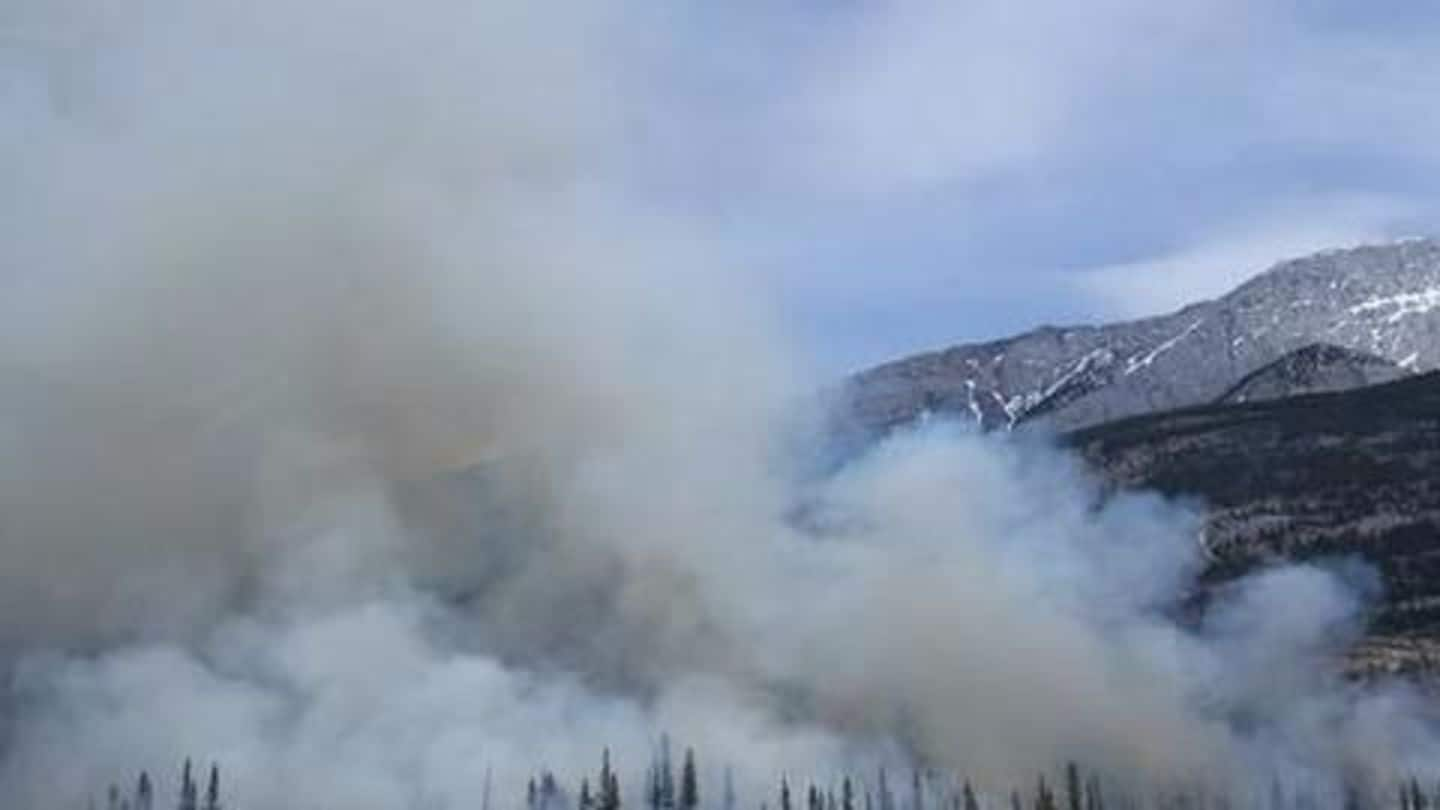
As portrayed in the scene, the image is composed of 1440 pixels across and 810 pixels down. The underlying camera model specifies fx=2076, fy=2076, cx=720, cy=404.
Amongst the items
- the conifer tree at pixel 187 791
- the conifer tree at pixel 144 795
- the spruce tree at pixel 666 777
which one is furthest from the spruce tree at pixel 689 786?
the conifer tree at pixel 144 795

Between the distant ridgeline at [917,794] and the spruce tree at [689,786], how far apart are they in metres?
0.11

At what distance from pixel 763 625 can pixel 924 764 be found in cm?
Result: 1929

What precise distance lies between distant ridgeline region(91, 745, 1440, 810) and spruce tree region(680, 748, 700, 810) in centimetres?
11

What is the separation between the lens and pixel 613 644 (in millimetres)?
194875

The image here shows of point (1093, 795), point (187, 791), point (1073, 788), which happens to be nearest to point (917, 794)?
point (1093, 795)

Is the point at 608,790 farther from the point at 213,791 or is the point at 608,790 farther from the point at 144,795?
the point at 144,795

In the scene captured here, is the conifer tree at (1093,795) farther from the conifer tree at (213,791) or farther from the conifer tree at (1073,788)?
the conifer tree at (213,791)

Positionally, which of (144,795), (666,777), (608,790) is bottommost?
(608,790)

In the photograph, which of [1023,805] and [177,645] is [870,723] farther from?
[177,645]

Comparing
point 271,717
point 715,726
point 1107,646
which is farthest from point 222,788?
point 1107,646

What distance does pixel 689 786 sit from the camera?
154m

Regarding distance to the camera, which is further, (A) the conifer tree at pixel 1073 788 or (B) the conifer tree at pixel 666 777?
(A) the conifer tree at pixel 1073 788

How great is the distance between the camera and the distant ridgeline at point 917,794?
155 m

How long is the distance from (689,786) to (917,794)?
28.6 m
